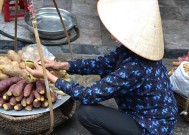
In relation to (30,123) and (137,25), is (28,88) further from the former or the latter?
(137,25)

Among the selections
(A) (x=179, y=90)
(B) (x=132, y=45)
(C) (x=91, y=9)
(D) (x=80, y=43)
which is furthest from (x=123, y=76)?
(C) (x=91, y=9)

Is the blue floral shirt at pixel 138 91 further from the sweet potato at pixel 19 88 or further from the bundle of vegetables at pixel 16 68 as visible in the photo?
the bundle of vegetables at pixel 16 68

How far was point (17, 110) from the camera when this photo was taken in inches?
98.5

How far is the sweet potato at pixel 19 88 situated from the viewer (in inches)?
97.8

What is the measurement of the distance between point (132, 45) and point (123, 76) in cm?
20

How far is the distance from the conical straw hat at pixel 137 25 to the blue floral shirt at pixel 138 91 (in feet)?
0.29

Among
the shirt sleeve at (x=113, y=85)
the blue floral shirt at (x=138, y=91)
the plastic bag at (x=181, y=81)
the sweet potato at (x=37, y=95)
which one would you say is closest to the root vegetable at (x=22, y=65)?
the sweet potato at (x=37, y=95)

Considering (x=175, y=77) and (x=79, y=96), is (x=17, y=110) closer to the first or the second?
(x=79, y=96)

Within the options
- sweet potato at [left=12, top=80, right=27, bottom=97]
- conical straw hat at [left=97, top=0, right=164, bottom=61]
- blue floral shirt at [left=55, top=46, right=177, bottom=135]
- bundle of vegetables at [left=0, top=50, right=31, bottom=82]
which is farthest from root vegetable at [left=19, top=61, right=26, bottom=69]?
conical straw hat at [left=97, top=0, right=164, bottom=61]

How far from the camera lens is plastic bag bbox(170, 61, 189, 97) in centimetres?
294

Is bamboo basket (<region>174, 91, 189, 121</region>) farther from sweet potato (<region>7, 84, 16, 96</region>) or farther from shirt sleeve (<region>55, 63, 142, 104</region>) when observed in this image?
sweet potato (<region>7, 84, 16, 96</region>)

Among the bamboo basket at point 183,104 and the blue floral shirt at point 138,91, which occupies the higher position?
the blue floral shirt at point 138,91

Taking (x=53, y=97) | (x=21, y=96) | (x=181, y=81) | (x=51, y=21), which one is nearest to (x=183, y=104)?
(x=181, y=81)

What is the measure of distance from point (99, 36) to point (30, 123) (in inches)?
86.4
